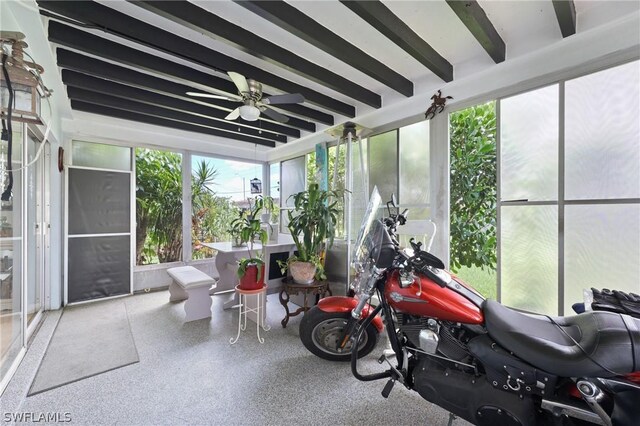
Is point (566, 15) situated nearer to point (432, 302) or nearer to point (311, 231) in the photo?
point (432, 302)

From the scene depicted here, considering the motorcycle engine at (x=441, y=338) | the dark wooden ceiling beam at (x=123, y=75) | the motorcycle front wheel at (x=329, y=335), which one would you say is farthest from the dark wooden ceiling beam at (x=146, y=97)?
the motorcycle engine at (x=441, y=338)

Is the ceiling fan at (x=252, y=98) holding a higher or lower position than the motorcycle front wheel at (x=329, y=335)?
higher

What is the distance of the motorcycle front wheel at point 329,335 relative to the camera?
2.11 meters

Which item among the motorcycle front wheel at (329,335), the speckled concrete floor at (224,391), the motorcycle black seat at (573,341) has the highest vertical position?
the motorcycle black seat at (573,341)

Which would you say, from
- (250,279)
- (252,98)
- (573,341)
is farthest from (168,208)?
(573,341)

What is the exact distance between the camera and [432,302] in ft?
4.66

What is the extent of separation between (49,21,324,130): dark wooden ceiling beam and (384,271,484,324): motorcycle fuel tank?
8.71 feet

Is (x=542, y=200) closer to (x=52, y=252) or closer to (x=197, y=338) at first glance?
(x=197, y=338)

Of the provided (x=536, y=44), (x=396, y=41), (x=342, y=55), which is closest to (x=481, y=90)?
(x=536, y=44)

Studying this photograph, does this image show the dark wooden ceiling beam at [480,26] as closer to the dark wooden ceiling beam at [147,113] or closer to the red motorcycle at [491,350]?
the red motorcycle at [491,350]

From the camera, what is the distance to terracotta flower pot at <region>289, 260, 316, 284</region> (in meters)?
2.90

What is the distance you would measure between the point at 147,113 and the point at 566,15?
4.35 metres

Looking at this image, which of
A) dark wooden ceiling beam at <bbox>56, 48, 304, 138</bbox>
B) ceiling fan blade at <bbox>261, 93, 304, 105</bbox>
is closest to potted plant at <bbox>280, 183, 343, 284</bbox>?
ceiling fan blade at <bbox>261, 93, 304, 105</bbox>

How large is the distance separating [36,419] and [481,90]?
13.8 feet
